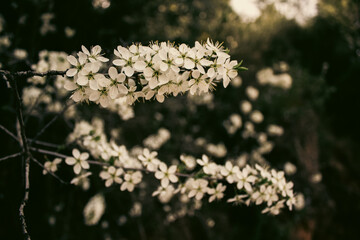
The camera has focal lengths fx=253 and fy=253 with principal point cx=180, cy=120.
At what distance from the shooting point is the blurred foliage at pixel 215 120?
299 centimetres

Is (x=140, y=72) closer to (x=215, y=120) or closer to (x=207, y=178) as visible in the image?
(x=207, y=178)

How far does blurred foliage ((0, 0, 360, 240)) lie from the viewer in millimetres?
2988

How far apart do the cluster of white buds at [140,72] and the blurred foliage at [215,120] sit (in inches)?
54.2

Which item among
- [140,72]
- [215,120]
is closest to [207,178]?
[140,72]

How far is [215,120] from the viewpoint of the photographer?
511 cm

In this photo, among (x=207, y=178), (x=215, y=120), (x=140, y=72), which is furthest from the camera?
(x=215, y=120)

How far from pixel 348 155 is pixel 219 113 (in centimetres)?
283

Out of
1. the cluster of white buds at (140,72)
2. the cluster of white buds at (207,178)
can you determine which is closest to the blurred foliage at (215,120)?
the cluster of white buds at (207,178)

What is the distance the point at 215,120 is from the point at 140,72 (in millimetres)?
4081

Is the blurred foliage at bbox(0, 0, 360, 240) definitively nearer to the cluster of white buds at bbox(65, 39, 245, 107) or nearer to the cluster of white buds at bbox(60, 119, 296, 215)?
the cluster of white buds at bbox(60, 119, 296, 215)

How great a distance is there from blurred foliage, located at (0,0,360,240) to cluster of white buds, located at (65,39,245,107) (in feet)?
4.52

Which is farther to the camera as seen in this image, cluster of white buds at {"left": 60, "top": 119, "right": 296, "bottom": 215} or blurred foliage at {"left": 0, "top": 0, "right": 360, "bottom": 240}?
blurred foliage at {"left": 0, "top": 0, "right": 360, "bottom": 240}

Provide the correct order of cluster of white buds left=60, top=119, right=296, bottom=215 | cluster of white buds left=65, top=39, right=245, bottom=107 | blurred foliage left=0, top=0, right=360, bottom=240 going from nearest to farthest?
1. cluster of white buds left=65, top=39, right=245, bottom=107
2. cluster of white buds left=60, top=119, right=296, bottom=215
3. blurred foliage left=0, top=0, right=360, bottom=240

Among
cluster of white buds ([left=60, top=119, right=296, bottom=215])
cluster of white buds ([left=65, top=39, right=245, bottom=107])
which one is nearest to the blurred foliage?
cluster of white buds ([left=60, top=119, right=296, bottom=215])
